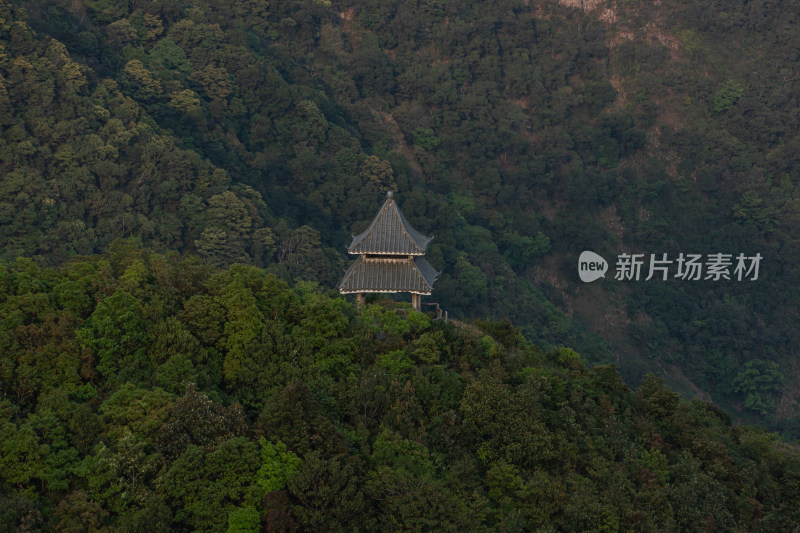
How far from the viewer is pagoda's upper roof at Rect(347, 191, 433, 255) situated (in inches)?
1170

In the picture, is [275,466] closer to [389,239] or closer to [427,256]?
[389,239]

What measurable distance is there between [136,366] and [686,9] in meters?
78.0

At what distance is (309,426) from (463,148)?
57.4 m

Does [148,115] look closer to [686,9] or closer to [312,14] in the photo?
[312,14]

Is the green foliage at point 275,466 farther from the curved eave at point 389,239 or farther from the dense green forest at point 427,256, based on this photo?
the curved eave at point 389,239

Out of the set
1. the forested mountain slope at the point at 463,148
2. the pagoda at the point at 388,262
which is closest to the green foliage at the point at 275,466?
the pagoda at the point at 388,262

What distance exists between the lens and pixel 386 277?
2981 cm

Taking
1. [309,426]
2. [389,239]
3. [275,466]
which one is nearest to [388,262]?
[389,239]

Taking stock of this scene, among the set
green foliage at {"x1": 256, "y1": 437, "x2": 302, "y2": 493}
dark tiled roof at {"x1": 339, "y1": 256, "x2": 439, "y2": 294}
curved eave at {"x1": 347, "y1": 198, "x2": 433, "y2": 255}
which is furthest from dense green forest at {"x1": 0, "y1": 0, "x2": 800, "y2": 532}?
curved eave at {"x1": 347, "y1": 198, "x2": 433, "y2": 255}

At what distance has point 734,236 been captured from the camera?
230ft

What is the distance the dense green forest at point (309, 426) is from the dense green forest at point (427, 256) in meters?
0.09

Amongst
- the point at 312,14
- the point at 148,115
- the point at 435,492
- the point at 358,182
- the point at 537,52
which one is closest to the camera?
the point at 435,492

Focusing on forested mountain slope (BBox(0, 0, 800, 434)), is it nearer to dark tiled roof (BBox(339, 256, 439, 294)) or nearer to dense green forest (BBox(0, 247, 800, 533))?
dark tiled roof (BBox(339, 256, 439, 294))

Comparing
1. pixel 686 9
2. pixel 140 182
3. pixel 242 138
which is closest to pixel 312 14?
pixel 242 138
